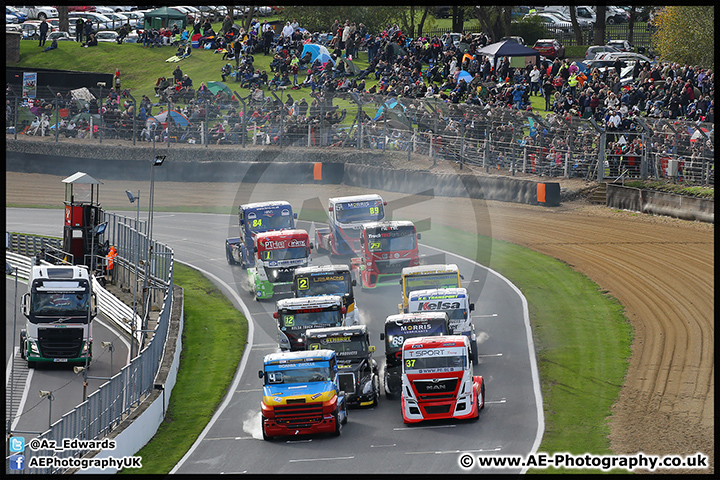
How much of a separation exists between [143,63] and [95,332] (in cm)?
4083

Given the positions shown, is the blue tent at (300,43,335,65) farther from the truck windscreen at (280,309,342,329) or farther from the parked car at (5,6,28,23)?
the truck windscreen at (280,309,342,329)

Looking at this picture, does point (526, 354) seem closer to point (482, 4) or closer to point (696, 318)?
point (696, 318)

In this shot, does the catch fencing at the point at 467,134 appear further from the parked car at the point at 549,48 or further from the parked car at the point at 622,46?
the parked car at the point at 622,46

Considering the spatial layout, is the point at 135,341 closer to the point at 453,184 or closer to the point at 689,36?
the point at 453,184

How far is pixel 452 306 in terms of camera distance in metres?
27.0

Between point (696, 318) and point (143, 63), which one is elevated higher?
point (143, 63)

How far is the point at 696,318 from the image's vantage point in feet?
95.5

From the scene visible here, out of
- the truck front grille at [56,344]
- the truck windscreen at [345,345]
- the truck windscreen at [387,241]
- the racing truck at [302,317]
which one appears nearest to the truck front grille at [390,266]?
the truck windscreen at [387,241]

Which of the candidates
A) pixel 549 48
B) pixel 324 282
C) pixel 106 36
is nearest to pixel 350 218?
pixel 324 282

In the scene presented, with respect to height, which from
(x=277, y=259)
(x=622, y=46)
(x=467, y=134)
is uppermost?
(x=622, y=46)

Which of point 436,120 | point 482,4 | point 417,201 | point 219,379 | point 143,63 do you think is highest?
point 482,4

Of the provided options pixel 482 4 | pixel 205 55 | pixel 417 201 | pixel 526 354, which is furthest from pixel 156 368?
pixel 482 4

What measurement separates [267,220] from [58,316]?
34.3 ft

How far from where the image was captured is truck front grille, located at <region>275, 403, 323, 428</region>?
2220 centimetres
